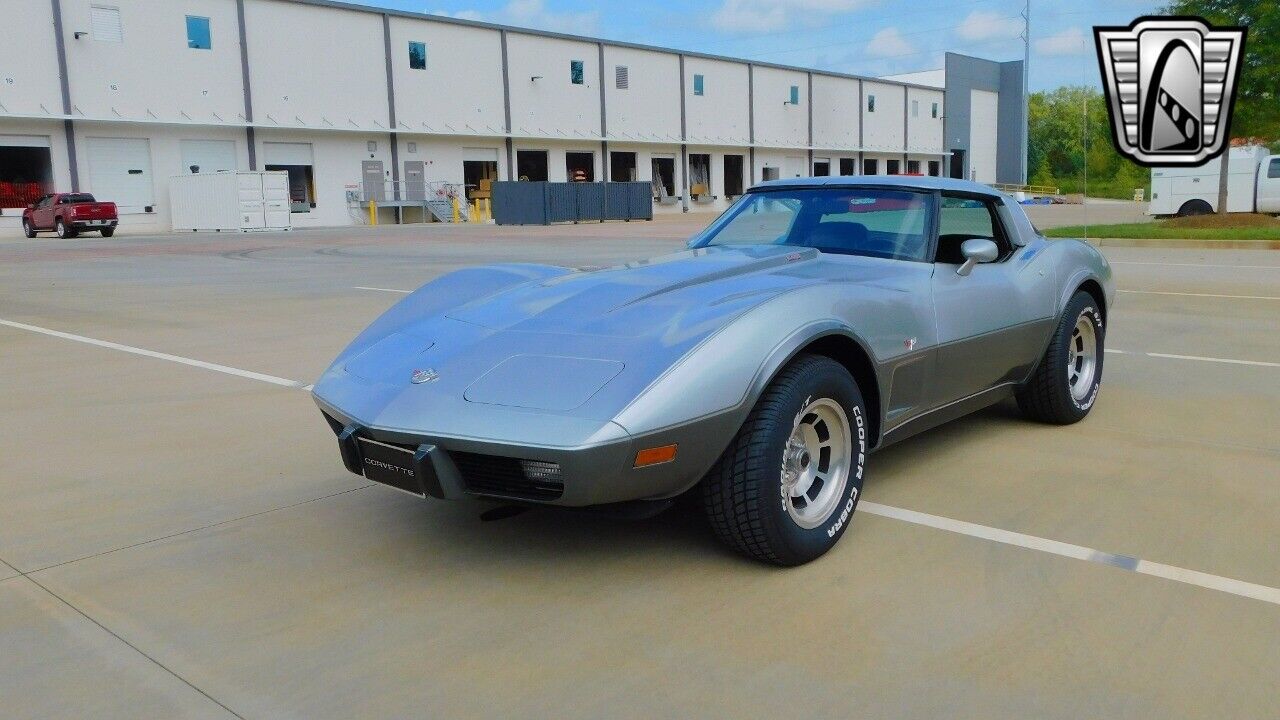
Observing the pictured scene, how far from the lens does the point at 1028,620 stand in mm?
3010

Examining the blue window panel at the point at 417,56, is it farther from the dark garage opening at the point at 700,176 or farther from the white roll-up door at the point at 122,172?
the dark garage opening at the point at 700,176

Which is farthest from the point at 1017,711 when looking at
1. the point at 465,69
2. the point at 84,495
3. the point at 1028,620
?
the point at 465,69

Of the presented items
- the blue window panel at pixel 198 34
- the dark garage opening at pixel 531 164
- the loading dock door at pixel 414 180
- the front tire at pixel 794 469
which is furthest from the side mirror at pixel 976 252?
the dark garage opening at pixel 531 164

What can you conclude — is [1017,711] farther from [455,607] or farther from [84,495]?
[84,495]

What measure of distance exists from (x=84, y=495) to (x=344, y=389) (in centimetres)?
151

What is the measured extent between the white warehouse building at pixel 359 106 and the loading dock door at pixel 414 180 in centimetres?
9

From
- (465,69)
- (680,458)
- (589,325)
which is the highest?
(465,69)

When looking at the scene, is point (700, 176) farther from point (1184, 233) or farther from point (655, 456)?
point (655, 456)

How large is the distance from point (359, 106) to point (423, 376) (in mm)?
42931

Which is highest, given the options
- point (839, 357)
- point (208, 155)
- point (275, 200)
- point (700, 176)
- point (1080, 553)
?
point (208, 155)

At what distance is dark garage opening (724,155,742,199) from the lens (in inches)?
2431

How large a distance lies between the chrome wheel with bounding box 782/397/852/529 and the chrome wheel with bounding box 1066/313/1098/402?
2.34 metres

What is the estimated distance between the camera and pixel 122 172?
127ft

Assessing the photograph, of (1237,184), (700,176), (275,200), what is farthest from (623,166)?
(1237,184)
